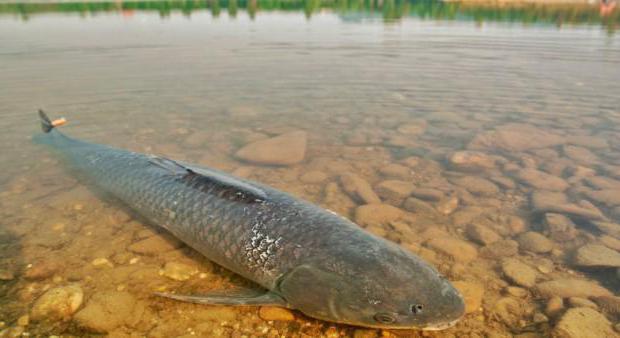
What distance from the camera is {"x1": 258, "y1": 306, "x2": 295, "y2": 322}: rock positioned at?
319 cm

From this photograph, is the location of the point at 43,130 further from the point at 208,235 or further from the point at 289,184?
the point at 208,235

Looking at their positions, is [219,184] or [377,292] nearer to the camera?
[377,292]

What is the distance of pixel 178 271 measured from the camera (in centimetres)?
382

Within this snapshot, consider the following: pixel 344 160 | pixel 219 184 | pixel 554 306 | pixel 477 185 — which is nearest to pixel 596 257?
pixel 554 306

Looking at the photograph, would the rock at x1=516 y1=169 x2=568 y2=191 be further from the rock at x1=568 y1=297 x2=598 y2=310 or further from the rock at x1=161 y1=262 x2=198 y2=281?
the rock at x1=161 y1=262 x2=198 y2=281

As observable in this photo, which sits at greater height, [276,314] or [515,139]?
[515,139]

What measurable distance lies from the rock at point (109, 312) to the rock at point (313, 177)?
9.40ft

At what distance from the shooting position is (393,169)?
19.4 ft

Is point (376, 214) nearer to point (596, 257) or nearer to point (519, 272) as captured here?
point (519, 272)

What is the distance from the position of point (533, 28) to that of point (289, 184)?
78.5ft

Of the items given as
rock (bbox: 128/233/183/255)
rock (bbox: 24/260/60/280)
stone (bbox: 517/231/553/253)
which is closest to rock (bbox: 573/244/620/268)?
stone (bbox: 517/231/553/253)

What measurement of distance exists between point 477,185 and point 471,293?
231 centimetres

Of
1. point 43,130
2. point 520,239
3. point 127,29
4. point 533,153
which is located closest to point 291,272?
point 520,239

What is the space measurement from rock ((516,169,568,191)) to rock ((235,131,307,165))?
3.26 metres
